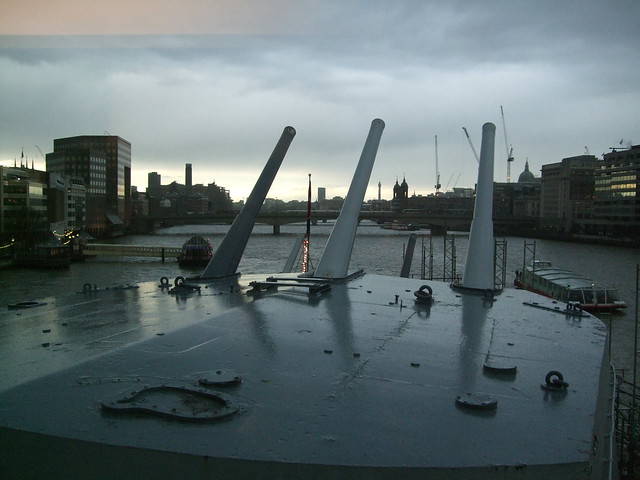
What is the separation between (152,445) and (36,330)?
4618mm

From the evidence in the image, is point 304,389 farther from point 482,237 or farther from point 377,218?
point 377,218

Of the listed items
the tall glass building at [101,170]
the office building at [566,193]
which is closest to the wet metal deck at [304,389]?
the tall glass building at [101,170]

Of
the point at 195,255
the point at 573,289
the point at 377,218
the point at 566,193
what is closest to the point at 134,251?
the point at 195,255

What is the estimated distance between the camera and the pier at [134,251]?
4831 centimetres

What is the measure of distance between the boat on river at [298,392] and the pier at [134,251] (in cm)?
3952

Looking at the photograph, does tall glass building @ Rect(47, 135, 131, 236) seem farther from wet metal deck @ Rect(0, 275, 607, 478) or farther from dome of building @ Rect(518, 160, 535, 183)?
dome of building @ Rect(518, 160, 535, 183)

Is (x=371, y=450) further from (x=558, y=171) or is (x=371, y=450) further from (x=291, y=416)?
(x=558, y=171)

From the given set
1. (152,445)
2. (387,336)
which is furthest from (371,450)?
(387,336)

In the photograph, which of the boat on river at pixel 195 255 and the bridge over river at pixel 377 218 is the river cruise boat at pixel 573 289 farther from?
the boat on river at pixel 195 255

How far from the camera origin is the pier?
48312 mm

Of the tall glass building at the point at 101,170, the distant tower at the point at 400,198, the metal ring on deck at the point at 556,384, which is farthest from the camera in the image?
the distant tower at the point at 400,198

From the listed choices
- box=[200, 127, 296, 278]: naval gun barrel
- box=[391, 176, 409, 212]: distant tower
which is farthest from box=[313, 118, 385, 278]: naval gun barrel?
box=[391, 176, 409, 212]: distant tower

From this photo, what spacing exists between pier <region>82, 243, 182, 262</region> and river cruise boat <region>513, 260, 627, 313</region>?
2960 cm

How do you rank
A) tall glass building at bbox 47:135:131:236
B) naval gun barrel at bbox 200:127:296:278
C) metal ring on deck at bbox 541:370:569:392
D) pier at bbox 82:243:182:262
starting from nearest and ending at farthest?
metal ring on deck at bbox 541:370:569:392, naval gun barrel at bbox 200:127:296:278, pier at bbox 82:243:182:262, tall glass building at bbox 47:135:131:236
